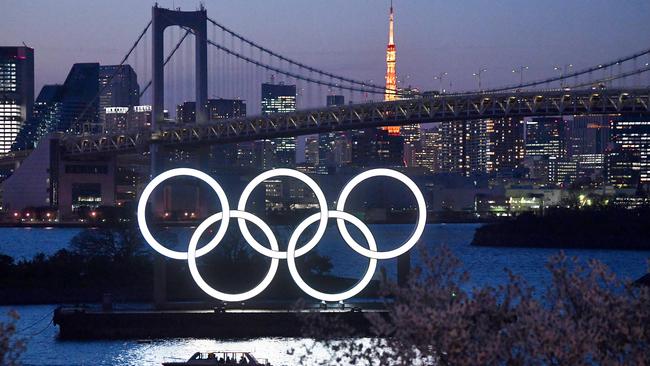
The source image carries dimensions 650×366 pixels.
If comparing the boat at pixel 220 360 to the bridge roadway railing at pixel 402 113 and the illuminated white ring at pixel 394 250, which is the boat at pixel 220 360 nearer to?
the illuminated white ring at pixel 394 250

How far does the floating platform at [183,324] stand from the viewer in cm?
1856

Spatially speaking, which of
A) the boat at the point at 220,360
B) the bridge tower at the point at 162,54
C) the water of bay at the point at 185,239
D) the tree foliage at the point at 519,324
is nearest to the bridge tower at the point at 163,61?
the bridge tower at the point at 162,54

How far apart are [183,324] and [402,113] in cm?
2329

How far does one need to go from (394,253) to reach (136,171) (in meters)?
48.4

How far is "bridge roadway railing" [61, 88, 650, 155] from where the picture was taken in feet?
120

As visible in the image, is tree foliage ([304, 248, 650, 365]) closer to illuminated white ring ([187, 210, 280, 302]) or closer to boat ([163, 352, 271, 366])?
boat ([163, 352, 271, 366])

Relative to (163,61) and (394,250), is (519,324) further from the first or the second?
(163,61)

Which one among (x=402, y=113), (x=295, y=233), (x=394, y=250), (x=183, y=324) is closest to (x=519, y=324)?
(x=394, y=250)

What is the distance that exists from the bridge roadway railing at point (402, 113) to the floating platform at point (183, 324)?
1941cm

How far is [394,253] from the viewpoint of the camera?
1750 centimetres

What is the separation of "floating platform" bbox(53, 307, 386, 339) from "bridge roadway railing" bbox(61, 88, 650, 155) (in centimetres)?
1941

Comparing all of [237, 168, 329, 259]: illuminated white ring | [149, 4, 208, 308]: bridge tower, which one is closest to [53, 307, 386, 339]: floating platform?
[237, 168, 329, 259]: illuminated white ring

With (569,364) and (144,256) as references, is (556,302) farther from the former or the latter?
(144,256)

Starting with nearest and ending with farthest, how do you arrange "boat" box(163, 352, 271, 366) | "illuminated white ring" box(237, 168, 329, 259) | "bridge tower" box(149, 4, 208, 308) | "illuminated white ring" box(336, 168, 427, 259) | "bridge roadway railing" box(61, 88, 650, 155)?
"boat" box(163, 352, 271, 366) → "illuminated white ring" box(336, 168, 427, 259) → "illuminated white ring" box(237, 168, 329, 259) → "bridge roadway railing" box(61, 88, 650, 155) → "bridge tower" box(149, 4, 208, 308)
